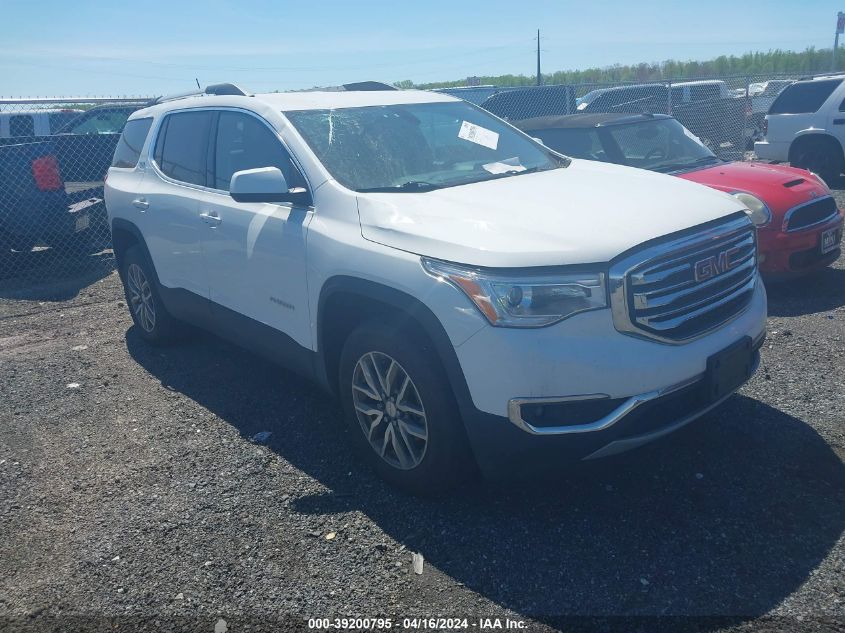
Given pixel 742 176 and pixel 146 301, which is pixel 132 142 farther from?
pixel 742 176

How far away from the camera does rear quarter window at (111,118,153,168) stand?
20.0 feet

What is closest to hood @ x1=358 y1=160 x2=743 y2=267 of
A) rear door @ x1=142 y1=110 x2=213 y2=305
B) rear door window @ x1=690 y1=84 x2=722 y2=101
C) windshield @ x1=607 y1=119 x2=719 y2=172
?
rear door @ x1=142 y1=110 x2=213 y2=305

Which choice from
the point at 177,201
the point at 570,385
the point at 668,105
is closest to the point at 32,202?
A: the point at 177,201

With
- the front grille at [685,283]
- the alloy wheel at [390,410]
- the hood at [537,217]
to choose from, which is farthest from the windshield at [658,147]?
the alloy wheel at [390,410]

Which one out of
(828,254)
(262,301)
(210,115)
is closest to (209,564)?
(262,301)

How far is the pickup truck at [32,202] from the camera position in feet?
31.4

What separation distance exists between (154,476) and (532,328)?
2409 mm

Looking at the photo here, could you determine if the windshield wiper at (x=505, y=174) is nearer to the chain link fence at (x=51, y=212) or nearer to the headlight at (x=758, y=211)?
the headlight at (x=758, y=211)

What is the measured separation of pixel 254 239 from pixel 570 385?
2186mm

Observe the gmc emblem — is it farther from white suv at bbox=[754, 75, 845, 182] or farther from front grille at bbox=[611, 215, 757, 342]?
white suv at bbox=[754, 75, 845, 182]

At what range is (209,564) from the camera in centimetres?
341

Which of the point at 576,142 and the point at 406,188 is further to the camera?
the point at 576,142

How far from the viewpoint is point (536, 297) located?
313cm

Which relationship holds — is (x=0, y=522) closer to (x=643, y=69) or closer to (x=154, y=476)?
(x=154, y=476)
